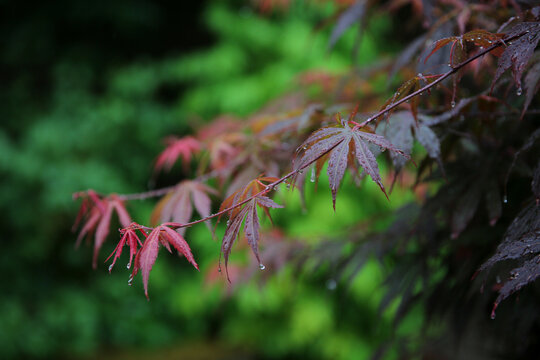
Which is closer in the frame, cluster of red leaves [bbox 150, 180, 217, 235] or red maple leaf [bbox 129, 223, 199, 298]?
red maple leaf [bbox 129, 223, 199, 298]

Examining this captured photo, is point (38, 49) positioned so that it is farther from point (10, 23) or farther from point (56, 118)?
point (56, 118)

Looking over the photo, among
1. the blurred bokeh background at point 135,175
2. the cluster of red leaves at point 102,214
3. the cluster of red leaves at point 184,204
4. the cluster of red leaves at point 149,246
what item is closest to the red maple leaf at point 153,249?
the cluster of red leaves at point 149,246

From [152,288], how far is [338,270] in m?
2.66

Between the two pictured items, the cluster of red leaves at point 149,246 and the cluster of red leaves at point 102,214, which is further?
the cluster of red leaves at point 102,214

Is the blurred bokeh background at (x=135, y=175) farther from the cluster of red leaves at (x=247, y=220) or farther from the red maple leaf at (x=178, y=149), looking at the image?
the cluster of red leaves at (x=247, y=220)

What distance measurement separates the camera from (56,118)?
344 cm

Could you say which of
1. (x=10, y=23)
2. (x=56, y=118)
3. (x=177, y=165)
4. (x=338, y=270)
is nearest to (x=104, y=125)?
(x=56, y=118)

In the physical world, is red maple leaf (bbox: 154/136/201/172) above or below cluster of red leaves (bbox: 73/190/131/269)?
above

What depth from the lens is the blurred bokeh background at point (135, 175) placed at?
303 centimetres

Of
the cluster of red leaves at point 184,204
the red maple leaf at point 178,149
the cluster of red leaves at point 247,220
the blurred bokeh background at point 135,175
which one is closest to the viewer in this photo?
the cluster of red leaves at point 247,220

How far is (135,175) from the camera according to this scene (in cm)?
359

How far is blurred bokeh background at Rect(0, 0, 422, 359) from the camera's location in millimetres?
3027

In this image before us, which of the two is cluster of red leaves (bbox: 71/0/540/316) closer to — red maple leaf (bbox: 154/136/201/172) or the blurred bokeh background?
red maple leaf (bbox: 154/136/201/172)

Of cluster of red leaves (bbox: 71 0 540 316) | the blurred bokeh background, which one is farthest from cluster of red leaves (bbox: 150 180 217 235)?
the blurred bokeh background
